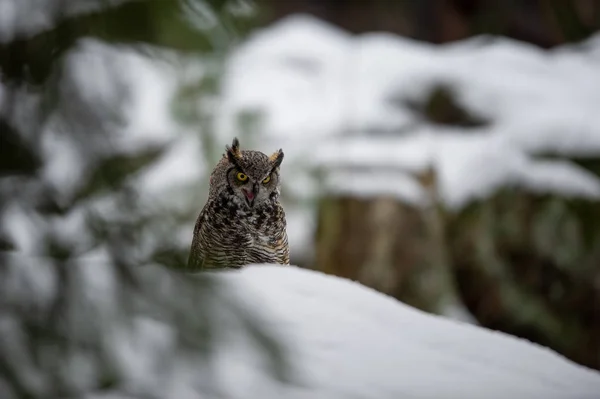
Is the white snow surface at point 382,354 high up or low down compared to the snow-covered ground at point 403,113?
down

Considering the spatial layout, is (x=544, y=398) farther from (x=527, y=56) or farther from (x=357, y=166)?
(x=527, y=56)

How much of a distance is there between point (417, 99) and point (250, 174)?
290 centimetres

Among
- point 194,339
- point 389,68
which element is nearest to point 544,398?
point 194,339

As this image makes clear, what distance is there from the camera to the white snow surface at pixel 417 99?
11.3 ft

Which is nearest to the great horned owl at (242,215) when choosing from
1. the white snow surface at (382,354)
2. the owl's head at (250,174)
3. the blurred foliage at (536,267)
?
the owl's head at (250,174)

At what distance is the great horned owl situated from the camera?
5.05 ft

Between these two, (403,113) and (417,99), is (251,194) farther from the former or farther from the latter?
(417,99)

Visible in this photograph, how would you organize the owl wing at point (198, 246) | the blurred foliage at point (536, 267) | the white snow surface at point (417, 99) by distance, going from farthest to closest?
1. the white snow surface at point (417, 99)
2. the blurred foliage at point (536, 267)
3. the owl wing at point (198, 246)

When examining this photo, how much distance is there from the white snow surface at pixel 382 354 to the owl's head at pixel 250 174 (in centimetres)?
46

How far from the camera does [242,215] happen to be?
62.5 inches

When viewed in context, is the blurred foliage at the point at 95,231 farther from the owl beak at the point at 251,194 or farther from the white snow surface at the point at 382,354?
the owl beak at the point at 251,194

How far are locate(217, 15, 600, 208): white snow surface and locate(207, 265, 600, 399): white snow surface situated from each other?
1937 mm

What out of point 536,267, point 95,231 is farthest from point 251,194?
point 536,267

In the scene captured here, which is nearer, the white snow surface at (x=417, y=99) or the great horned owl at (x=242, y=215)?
the great horned owl at (x=242, y=215)
